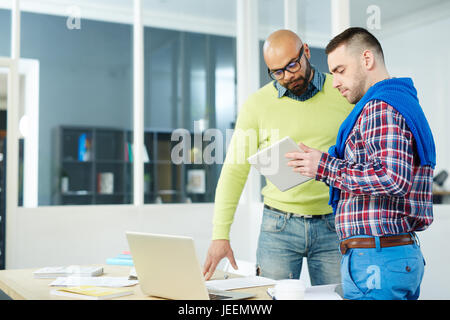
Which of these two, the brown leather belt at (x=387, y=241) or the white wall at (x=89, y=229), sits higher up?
the brown leather belt at (x=387, y=241)

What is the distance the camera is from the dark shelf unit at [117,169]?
14.5 feet

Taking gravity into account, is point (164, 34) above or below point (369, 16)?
above

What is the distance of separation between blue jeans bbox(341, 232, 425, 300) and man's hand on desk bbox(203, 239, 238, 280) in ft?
1.78

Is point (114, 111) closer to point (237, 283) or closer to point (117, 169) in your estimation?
point (117, 169)

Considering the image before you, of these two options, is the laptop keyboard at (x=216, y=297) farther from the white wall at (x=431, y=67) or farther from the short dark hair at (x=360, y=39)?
the white wall at (x=431, y=67)

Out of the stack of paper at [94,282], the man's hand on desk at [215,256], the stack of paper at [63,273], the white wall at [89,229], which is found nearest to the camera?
the stack of paper at [94,282]

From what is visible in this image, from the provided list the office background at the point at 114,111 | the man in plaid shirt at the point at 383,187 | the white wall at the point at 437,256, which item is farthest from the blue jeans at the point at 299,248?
the office background at the point at 114,111

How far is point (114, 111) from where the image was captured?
464 cm

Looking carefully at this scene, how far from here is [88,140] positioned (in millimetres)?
4570

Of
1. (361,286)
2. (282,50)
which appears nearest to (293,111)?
(282,50)

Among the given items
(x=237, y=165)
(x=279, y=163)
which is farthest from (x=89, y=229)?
(x=279, y=163)

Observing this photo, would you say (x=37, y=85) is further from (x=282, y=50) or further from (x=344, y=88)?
(x=344, y=88)

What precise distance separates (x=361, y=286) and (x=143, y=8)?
3801mm

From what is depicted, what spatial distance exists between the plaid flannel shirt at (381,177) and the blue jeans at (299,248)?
44 centimetres
